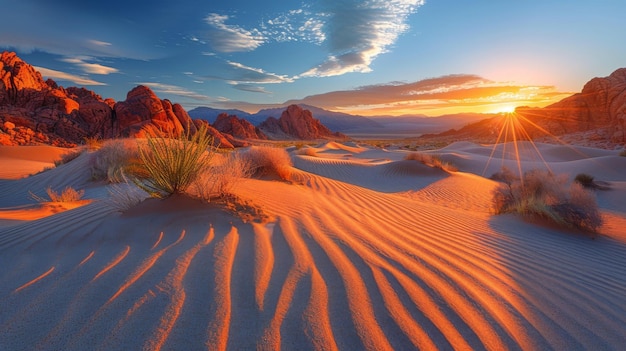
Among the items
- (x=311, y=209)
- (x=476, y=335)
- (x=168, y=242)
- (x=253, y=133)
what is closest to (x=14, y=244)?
(x=168, y=242)

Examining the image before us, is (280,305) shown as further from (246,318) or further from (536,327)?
(536,327)

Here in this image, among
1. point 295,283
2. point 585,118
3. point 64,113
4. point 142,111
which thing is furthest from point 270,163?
point 585,118

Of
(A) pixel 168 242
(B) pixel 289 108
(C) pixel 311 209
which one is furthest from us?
(B) pixel 289 108

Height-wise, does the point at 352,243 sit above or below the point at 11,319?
below

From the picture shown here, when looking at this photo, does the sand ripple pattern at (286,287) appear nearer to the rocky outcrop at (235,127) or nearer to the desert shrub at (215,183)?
the desert shrub at (215,183)

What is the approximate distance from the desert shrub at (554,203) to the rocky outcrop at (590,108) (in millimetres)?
40823

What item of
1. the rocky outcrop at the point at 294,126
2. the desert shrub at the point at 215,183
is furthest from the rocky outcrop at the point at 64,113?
the rocky outcrop at the point at 294,126

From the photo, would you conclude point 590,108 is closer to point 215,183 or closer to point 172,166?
point 215,183

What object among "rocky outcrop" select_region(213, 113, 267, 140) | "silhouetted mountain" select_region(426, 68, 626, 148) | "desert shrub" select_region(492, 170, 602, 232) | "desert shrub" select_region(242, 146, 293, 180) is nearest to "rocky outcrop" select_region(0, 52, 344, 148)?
"desert shrub" select_region(242, 146, 293, 180)

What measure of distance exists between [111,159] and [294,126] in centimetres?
8124

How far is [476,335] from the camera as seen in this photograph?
202 cm

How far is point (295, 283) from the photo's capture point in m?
2.50

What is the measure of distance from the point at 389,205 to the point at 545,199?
10.5 feet

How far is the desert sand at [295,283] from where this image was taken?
6.31ft
